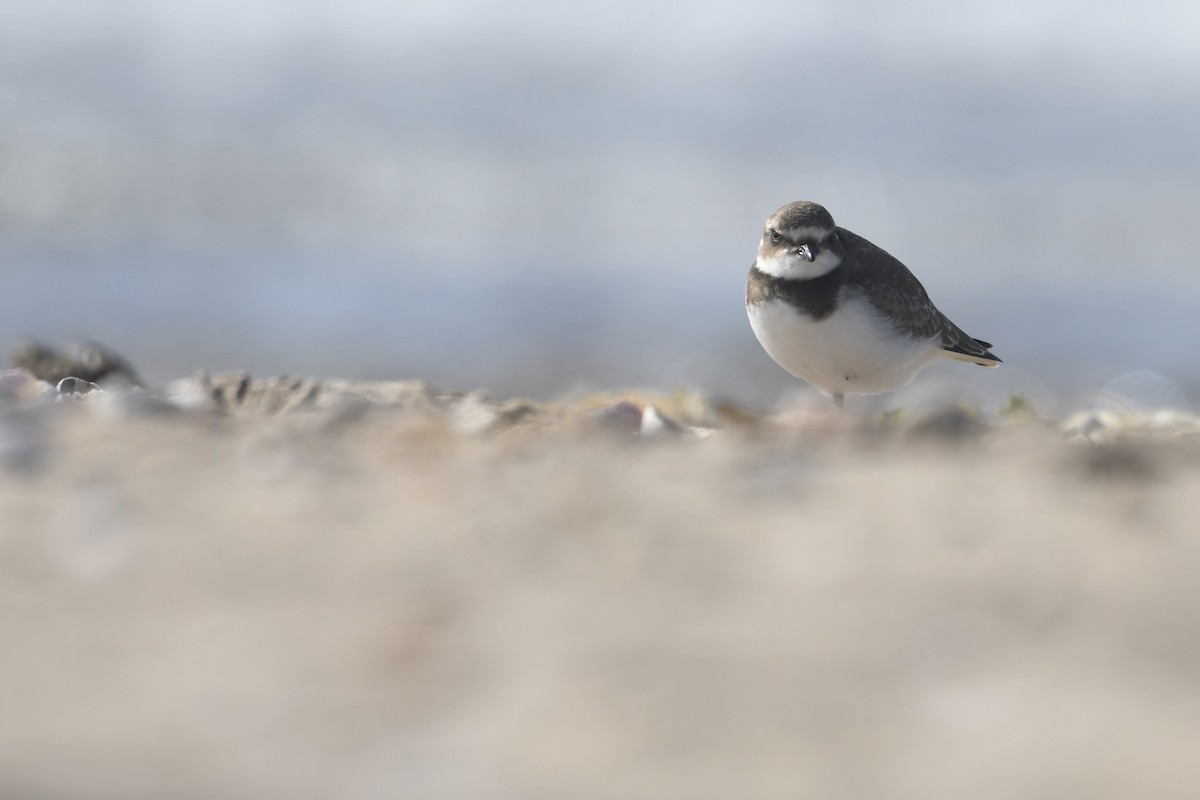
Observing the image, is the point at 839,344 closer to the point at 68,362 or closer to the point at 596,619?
the point at 596,619

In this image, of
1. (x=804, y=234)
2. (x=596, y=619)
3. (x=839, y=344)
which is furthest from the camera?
(x=804, y=234)

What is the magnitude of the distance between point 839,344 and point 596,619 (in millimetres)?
3268

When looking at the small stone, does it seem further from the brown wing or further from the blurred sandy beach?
the brown wing

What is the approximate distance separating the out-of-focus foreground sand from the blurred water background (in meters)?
7.82

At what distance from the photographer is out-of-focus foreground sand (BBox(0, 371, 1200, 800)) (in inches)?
98.9

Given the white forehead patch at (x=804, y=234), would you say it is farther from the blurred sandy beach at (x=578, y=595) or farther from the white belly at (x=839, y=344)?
the blurred sandy beach at (x=578, y=595)

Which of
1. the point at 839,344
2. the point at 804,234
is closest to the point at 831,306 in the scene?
the point at 839,344

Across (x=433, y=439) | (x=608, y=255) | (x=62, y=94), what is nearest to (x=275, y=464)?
(x=433, y=439)

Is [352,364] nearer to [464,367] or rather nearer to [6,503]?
[464,367]

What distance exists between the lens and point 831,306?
5.99 m

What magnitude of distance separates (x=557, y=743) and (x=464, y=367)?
10.4 meters

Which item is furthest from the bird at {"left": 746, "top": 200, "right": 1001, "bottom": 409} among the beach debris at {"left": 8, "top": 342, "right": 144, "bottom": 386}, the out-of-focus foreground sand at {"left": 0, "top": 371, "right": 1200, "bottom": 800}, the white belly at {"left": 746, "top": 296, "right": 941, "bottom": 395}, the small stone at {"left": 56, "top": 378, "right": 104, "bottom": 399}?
the beach debris at {"left": 8, "top": 342, "right": 144, "bottom": 386}

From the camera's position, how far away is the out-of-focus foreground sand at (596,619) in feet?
8.24

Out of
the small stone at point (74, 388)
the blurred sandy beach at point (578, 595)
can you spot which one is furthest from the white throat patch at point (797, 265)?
the small stone at point (74, 388)
